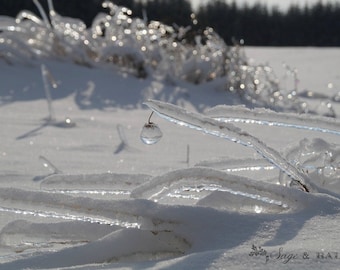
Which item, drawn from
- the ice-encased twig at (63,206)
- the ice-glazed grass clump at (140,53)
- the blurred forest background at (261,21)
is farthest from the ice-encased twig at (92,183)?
the blurred forest background at (261,21)

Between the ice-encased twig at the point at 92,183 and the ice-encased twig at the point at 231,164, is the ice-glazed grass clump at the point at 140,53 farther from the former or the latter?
the ice-encased twig at the point at 92,183

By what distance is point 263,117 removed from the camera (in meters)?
0.92

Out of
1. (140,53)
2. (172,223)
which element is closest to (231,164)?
(172,223)

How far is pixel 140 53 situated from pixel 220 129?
340 centimetres

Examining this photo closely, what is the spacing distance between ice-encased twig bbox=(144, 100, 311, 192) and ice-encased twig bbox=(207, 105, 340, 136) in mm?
62

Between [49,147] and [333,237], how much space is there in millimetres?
1208

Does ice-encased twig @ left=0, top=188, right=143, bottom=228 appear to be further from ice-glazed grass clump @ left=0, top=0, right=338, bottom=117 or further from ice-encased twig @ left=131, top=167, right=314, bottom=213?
ice-glazed grass clump @ left=0, top=0, right=338, bottom=117

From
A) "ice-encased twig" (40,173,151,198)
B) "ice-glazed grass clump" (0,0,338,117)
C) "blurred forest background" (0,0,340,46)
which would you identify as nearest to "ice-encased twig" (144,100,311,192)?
"ice-encased twig" (40,173,151,198)

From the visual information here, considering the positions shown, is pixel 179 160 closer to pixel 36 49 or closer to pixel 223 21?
pixel 36 49

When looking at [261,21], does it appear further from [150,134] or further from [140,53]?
[150,134]

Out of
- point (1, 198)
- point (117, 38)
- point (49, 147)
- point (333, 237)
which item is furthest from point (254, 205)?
point (117, 38)

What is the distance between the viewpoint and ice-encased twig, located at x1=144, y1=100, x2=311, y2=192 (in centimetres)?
78

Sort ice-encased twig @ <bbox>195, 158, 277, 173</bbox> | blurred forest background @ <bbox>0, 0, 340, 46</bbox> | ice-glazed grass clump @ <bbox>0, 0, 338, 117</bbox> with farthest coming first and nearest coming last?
blurred forest background @ <bbox>0, 0, 340, 46</bbox> < ice-glazed grass clump @ <bbox>0, 0, 338, 117</bbox> < ice-encased twig @ <bbox>195, 158, 277, 173</bbox>

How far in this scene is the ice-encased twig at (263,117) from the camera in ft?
3.02
